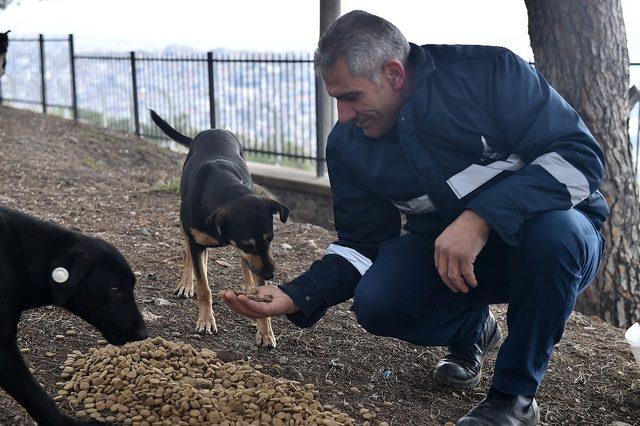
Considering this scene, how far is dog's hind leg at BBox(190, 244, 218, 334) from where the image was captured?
4.42 meters

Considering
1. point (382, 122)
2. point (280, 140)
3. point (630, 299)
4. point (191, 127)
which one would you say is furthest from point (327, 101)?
point (382, 122)

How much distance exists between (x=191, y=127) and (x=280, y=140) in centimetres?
231

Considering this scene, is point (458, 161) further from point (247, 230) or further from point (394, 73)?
point (247, 230)

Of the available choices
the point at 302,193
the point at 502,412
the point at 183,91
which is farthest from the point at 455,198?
the point at 183,91

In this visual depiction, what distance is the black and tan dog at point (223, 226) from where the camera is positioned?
4.59 meters

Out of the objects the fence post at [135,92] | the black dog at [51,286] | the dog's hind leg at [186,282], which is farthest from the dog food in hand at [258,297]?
the fence post at [135,92]

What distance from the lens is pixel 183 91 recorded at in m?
13.0

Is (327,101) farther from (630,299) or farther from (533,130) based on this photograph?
(533,130)

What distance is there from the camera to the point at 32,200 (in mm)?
7168

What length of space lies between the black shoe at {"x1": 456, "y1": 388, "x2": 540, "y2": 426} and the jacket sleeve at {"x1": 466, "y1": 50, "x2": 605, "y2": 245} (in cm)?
67

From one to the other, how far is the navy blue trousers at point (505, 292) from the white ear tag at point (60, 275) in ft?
4.08

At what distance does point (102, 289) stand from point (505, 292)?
1.76 metres

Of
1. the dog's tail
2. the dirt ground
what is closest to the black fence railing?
the dog's tail

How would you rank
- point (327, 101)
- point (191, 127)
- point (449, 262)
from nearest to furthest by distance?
1. point (449, 262)
2. point (327, 101)
3. point (191, 127)
